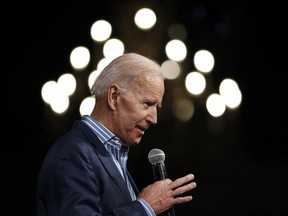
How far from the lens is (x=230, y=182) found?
7879mm

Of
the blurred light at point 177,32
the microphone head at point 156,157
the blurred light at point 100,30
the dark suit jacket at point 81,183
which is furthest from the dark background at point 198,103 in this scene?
the dark suit jacket at point 81,183

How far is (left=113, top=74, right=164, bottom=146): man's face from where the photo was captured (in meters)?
2.56

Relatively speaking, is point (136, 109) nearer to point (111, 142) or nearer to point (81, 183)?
point (111, 142)

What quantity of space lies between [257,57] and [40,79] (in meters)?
2.84

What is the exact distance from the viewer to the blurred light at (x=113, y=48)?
25.9ft

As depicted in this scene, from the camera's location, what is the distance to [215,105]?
8305mm

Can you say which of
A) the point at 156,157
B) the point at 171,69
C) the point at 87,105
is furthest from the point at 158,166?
the point at 171,69

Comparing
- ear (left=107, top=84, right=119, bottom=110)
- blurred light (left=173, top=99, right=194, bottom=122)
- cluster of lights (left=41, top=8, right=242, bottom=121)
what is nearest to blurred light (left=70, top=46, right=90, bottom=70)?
cluster of lights (left=41, top=8, right=242, bottom=121)

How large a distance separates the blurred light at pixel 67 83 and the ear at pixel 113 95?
5.40m

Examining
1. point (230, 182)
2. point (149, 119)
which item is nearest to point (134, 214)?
point (149, 119)

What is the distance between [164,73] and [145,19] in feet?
2.36

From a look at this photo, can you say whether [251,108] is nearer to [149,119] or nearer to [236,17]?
[236,17]

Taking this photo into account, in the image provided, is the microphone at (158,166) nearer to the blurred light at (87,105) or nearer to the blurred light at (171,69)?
the blurred light at (87,105)

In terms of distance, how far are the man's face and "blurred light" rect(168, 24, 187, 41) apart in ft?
18.8
